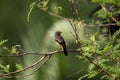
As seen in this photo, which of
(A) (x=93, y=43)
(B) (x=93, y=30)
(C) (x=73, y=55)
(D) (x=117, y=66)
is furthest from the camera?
(C) (x=73, y=55)

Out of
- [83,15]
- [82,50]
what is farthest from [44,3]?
[83,15]

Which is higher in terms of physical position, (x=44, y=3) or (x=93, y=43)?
(x=44, y=3)

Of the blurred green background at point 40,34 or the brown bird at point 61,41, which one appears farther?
the blurred green background at point 40,34

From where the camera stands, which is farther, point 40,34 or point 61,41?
point 40,34

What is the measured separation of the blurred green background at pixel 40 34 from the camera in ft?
22.1

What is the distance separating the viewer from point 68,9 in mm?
6887

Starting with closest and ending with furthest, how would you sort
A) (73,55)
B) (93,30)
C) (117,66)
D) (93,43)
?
(93,43), (117,66), (93,30), (73,55)

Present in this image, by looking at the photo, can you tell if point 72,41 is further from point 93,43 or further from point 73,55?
point 93,43

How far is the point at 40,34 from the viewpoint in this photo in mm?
6895

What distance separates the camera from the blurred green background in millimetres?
6742

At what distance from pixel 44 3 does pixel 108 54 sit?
80 centimetres

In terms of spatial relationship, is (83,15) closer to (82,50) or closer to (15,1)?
(15,1)

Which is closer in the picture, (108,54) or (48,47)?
(108,54)

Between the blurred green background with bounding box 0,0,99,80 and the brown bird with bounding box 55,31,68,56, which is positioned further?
the blurred green background with bounding box 0,0,99,80
